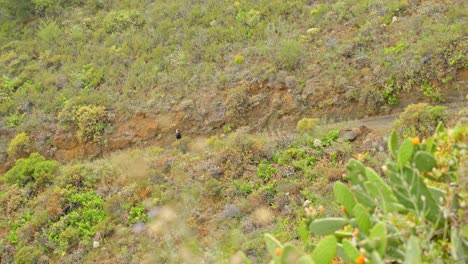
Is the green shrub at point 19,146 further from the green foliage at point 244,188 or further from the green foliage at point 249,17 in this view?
the green foliage at point 249,17

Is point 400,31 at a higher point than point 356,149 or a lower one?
higher

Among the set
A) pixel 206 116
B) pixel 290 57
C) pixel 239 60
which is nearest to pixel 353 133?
pixel 290 57

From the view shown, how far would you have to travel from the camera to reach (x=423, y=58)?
11047 millimetres

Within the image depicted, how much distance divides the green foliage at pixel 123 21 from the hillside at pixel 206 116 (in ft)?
0.19

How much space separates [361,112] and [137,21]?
32.3 feet

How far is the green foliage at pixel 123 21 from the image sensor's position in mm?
17453

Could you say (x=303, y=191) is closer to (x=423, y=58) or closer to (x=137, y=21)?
(x=423, y=58)

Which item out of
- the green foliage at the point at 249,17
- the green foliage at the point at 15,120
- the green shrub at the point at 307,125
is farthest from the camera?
the green foliage at the point at 249,17

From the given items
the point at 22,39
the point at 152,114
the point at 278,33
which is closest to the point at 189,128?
the point at 152,114

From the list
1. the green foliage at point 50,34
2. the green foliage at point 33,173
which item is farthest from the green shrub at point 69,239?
the green foliage at point 50,34

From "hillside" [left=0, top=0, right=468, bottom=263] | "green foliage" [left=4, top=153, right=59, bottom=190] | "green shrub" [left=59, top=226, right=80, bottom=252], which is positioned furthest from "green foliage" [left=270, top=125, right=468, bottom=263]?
"green foliage" [left=4, top=153, right=59, bottom=190]

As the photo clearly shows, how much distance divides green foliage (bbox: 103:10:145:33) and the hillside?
0.19 feet

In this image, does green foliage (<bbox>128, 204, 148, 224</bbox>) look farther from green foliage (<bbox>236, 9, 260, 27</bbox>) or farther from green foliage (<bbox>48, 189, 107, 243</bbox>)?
green foliage (<bbox>236, 9, 260, 27</bbox>)

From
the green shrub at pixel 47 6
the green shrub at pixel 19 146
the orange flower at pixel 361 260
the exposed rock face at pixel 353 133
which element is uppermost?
the orange flower at pixel 361 260
